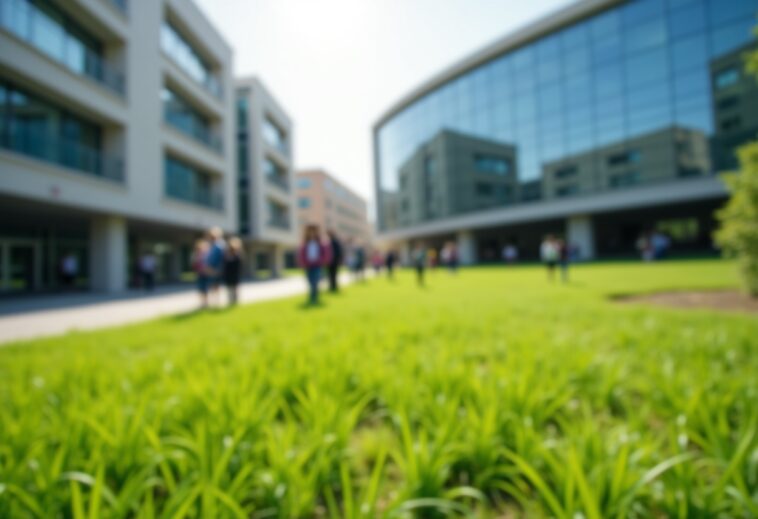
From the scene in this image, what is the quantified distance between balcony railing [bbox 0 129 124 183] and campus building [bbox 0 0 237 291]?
1.6 inches

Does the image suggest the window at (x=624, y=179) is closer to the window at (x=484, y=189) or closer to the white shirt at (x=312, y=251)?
the window at (x=484, y=189)

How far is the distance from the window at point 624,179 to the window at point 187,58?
110 ft

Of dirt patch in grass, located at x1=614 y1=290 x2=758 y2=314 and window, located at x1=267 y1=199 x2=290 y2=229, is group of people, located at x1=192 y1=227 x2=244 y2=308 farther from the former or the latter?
window, located at x1=267 y1=199 x2=290 y2=229

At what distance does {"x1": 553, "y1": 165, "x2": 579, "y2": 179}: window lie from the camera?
108ft

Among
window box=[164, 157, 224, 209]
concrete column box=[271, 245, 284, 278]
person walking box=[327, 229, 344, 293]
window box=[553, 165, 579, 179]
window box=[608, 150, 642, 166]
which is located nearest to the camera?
person walking box=[327, 229, 344, 293]

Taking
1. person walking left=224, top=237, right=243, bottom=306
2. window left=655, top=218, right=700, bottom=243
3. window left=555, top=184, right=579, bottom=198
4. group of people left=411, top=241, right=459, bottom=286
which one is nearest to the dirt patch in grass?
group of people left=411, top=241, right=459, bottom=286

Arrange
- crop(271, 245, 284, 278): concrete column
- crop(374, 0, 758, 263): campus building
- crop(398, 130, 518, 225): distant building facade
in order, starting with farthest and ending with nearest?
crop(398, 130, 518, 225): distant building facade
crop(271, 245, 284, 278): concrete column
crop(374, 0, 758, 263): campus building

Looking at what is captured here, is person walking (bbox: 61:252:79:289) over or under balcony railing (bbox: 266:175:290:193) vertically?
under

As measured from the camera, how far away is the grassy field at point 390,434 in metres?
1.26

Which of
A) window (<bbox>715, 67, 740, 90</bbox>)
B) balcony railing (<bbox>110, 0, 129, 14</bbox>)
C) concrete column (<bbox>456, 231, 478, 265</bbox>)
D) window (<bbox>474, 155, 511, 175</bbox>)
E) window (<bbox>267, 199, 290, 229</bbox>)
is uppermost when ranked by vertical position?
window (<bbox>715, 67, 740, 90</bbox>)

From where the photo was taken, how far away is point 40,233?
1791 centimetres

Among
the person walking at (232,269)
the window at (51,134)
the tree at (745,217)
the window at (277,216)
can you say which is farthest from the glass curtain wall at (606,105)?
the window at (51,134)

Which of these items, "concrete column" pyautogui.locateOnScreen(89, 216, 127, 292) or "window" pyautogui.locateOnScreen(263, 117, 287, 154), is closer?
"concrete column" pyautogui.locateOnScreen(89, 216, 127, 292)

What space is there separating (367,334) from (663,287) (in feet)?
31.3
